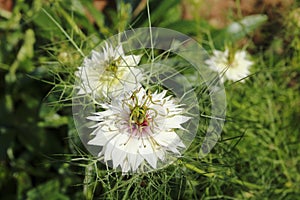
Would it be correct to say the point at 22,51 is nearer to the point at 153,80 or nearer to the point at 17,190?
the point at 17,190

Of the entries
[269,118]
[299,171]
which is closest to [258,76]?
[269,118]

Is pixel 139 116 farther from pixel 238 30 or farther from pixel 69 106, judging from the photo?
pixel 238 30

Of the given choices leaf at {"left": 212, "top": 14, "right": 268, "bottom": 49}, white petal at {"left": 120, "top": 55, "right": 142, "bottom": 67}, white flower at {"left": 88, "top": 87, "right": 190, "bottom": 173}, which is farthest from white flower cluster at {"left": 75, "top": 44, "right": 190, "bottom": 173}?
leaf at {"left": 212, "top": 14, "right": 268, "bottom": 49}

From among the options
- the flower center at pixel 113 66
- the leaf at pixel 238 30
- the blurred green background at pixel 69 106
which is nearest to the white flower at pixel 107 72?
the flower center at pixel 113 66

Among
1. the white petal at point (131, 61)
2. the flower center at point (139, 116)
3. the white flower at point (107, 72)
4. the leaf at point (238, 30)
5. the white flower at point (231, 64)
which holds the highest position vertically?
the leaf at point (238, 30)

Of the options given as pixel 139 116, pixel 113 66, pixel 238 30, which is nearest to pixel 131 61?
pixel 113 66

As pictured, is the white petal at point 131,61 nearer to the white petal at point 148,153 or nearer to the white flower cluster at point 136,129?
the white flower cluster at point 136,129
